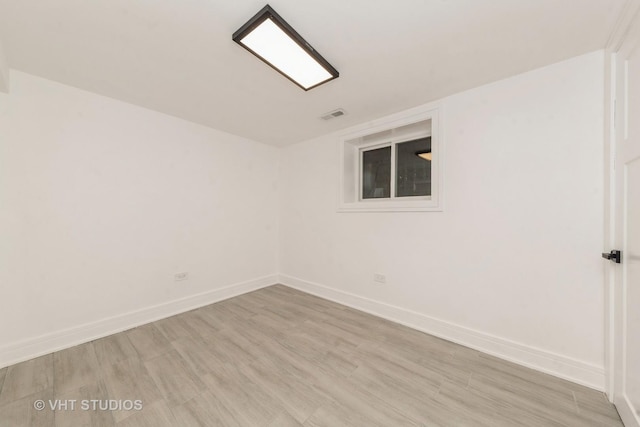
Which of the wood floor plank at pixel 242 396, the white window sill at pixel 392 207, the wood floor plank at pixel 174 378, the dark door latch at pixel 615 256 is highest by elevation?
the white window sill at pixel 392 207

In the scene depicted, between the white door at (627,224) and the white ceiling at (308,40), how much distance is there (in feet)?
0.99

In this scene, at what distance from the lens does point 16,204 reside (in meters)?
1.85

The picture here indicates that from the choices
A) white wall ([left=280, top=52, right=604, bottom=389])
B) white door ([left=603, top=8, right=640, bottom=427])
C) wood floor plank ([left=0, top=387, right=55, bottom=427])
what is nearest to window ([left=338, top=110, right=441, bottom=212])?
white wall ([left=280, top=52, right=604, bottom=389])

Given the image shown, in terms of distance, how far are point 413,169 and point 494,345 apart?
6.28ft

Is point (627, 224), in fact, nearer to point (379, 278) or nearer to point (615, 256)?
point (615, 256)

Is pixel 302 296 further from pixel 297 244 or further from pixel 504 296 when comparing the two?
pixel 504 296

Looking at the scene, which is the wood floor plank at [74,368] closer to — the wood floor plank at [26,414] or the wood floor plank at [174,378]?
the wood floor plank at [26,414]

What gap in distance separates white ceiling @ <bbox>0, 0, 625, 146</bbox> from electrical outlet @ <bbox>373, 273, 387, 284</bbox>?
1.98 meters

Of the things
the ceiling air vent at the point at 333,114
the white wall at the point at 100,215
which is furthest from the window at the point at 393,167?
the white wall at the point at 100,215

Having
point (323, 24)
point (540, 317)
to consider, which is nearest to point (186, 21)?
point (323, 24)

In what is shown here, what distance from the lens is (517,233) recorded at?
6.15ft

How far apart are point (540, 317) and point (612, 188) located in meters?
1.06

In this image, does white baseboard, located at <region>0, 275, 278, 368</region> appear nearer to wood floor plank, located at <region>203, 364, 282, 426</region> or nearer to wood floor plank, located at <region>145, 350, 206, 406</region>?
wood floor plank, located at <region>145, 350, 206, 406</region>

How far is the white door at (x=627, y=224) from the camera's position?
1203 mm
